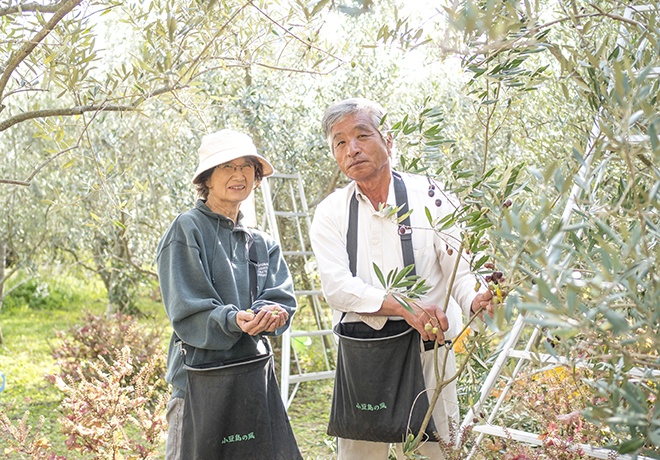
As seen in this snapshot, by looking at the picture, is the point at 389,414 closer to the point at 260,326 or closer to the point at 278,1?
the point at 260,326

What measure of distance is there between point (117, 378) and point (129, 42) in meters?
6.85

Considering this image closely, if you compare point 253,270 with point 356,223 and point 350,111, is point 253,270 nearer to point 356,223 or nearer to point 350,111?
point 356,223

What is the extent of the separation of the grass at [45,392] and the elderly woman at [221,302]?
4.90 ft

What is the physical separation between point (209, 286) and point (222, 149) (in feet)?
1.96

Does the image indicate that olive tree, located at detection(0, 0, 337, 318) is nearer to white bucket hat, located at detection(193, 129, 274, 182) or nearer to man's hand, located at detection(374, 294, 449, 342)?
white bucket hat, located at detection(193, 129, 274, 182)

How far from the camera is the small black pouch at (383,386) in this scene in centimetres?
295

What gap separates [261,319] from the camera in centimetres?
285

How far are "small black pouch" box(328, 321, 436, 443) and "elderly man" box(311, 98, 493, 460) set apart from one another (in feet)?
0.05

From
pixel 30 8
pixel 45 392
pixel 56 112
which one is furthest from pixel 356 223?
pixel 45 392

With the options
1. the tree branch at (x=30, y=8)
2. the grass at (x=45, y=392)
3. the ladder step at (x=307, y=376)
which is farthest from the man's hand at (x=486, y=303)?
the ladder step at (x=307, y=376)

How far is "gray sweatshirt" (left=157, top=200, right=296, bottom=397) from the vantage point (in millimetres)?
2914

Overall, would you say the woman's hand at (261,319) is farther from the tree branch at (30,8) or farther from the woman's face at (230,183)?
the tree branch at (30,8)

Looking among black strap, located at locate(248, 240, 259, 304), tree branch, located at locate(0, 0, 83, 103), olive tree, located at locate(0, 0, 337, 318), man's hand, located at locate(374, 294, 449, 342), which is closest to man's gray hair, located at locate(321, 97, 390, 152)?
olive tree, located at locate(0, 0, 337, 318)

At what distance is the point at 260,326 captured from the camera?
2.85m
